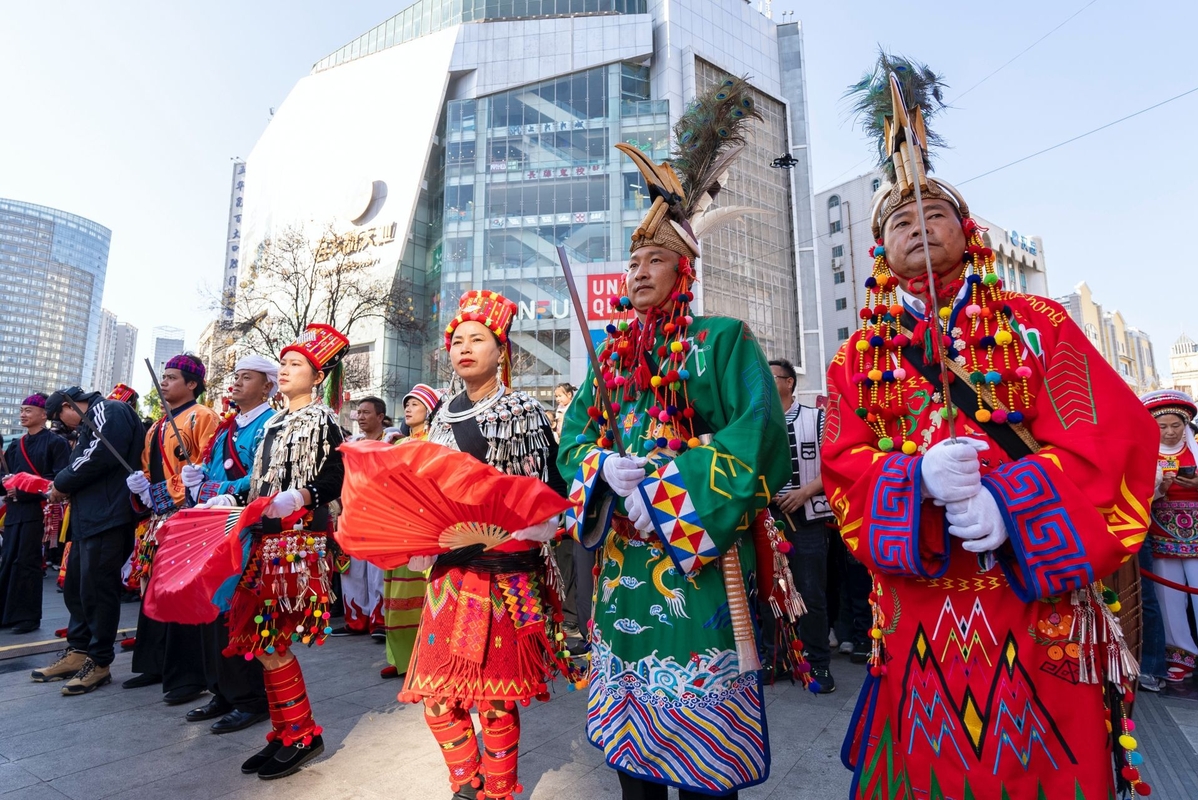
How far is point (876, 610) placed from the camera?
1903mm

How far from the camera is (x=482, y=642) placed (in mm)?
2453

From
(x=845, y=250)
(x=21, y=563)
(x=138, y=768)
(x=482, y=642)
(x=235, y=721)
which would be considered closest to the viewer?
(x=482, y=642)

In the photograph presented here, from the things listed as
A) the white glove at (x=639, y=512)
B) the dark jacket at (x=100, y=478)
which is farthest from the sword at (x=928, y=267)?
the dark jacket at (x=100, y=478)

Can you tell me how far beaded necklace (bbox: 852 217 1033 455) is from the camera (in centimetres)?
177

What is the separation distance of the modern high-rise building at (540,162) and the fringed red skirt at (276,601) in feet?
94.2

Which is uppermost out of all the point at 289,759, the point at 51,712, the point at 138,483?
the point at 138,483

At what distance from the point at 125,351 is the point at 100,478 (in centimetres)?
8662

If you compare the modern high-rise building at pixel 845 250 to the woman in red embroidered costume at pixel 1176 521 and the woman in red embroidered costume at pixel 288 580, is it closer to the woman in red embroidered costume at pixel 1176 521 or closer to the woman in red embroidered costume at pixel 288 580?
the woman in red embroidered costume at pixel 1176 521

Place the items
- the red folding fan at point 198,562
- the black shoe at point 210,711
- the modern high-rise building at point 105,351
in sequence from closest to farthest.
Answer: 1. the red folding fan at point 198,562
2. the black shoe at point 210,711
3. the modern high-rise building at point 105,351

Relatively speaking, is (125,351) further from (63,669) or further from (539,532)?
(539,532)

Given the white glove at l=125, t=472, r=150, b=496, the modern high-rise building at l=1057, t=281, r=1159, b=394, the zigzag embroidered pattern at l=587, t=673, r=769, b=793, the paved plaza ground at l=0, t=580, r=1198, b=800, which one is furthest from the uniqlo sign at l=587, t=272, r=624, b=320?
the modern high-rise building at l=1057, t=281, r=1159, b=394

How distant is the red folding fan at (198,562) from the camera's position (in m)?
2.76

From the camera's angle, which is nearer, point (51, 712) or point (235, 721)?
point (235, 721)

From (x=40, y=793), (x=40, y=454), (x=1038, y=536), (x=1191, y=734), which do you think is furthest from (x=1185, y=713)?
(x=40, y=454)
